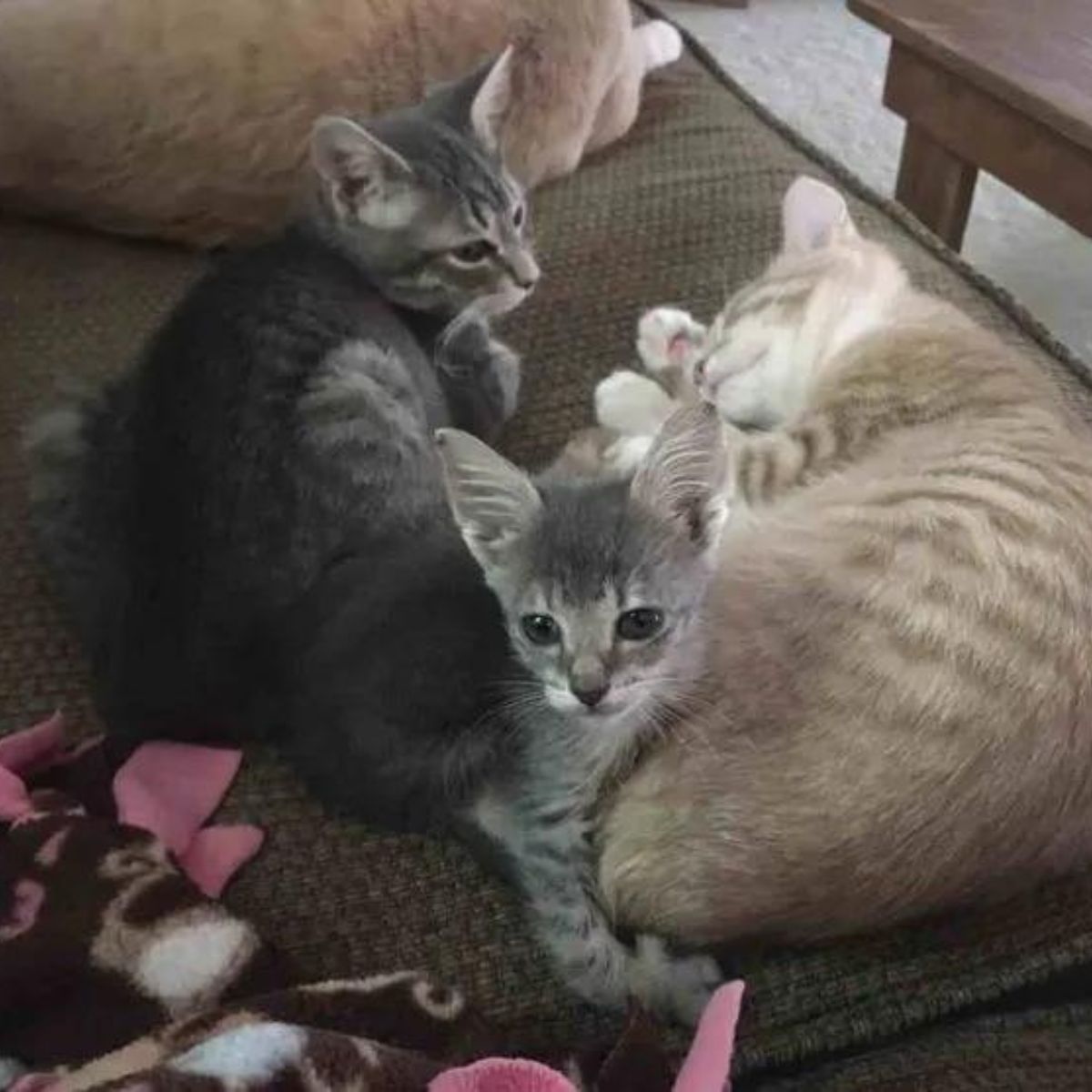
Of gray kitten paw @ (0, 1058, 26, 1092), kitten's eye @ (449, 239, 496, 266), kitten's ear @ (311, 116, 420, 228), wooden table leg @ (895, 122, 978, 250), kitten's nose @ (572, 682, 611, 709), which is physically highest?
kitten's ear @ (311, 116, 420, 228)

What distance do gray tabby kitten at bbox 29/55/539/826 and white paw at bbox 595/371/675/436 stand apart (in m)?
0.11

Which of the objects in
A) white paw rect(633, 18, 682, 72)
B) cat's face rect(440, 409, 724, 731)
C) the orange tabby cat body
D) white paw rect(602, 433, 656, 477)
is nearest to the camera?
cat's face rect(440, 409, 724, 731)

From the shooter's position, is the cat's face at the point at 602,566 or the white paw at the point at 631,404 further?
the white paw at the point at 631,404

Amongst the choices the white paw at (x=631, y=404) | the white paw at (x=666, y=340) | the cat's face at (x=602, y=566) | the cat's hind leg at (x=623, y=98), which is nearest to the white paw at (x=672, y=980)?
the cat's face at (x=602, y=566)

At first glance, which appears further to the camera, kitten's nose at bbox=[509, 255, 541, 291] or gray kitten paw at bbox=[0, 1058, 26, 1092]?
kitten's nose at bbox=[509, 255, 541, 291]

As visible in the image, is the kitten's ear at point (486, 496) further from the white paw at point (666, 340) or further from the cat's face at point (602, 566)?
the white paw at point (666, 340)

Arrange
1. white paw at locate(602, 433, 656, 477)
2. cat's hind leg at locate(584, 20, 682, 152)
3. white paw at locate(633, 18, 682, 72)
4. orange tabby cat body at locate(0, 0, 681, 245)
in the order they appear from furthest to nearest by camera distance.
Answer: white paw at locate(633, 18, 682, 72) < cat's hind leg at locate(584, 20, 682, 152) < orange tabby cat body at locate(0, 0, 681, 245) < white paw at locate(602, 433, 656, 477)

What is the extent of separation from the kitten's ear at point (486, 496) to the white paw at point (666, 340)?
507 millimetres

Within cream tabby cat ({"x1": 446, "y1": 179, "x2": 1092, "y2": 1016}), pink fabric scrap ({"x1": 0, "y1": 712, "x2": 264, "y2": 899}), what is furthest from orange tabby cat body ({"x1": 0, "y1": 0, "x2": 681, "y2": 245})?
pink fabric scrap ({"x1": 0, "y1": 712, "x2": 264, "y2": 899})

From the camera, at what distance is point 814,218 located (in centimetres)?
162

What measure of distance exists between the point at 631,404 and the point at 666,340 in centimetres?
14

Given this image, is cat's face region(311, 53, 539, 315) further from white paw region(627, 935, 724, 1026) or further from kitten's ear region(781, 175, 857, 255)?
white paw region(627, 935, 724, 1026)

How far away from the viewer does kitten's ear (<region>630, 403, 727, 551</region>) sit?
112cm

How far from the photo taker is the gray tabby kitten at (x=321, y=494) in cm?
114
